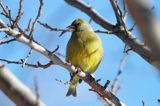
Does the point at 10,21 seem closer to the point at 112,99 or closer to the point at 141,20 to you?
the point at 112,99

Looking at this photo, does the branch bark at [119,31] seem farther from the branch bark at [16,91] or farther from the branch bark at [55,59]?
the branch bark at [16,91]

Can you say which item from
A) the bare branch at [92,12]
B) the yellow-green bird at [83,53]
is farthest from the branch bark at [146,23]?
the yellow-green bird at [83,53]

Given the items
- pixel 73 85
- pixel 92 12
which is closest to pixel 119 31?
pixel 92 12

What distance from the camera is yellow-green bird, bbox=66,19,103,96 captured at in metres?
3.78

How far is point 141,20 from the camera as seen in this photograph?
583 mm

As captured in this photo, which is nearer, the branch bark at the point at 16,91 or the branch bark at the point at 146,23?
the branch bark at the point at 146,23

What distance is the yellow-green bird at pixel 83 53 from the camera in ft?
12.4

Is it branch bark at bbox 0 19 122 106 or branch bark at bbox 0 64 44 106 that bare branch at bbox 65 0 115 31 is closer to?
branch bark at bbox 0 19 122 106

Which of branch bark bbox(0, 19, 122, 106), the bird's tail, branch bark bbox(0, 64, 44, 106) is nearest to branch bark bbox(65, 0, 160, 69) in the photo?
branch bark bbox(0, 19, 122, 106)

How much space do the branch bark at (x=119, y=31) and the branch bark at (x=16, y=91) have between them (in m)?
1.44

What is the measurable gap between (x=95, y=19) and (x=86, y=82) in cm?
55

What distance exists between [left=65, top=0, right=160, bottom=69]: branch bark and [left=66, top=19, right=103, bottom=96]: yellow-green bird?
32.3 inches

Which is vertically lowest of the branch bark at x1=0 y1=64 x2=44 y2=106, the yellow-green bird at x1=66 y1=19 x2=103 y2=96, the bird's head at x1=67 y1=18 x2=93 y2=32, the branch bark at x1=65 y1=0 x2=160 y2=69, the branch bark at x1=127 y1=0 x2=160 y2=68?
the branch bark at x1=127 y1=0 x2=160 y2=68

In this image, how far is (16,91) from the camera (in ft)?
2.98
